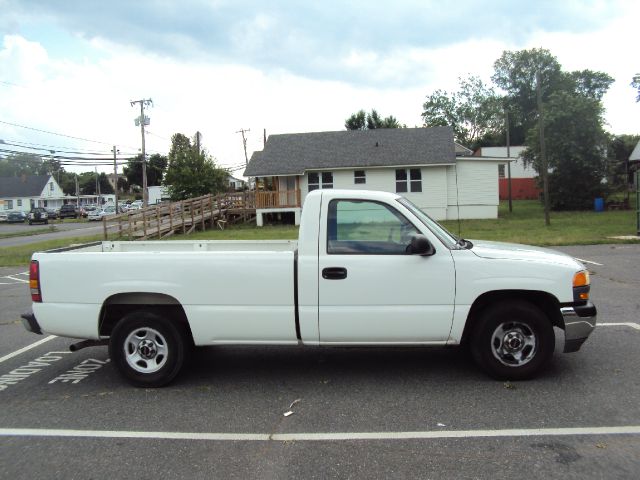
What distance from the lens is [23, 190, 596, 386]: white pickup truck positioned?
4.75 meters

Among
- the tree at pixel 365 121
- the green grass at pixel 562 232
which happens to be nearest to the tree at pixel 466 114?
the tree at pixel 365 121

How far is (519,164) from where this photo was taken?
50.1 m

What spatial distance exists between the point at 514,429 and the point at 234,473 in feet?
6.74

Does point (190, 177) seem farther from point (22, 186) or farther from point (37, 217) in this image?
point (22, 186)

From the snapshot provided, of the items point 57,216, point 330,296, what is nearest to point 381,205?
point 330,296

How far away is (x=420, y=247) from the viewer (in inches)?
183

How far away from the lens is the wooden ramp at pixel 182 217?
83.8 ft

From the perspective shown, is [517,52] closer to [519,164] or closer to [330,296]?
[519,164]

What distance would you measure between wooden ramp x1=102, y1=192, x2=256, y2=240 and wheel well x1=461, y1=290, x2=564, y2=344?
2011 centimetres

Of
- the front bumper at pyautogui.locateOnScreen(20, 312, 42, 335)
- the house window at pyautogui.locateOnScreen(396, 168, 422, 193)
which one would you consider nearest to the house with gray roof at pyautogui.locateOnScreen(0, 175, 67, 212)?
the house window at pyautogui.locateOnScreen(396, 168, 422, 193)

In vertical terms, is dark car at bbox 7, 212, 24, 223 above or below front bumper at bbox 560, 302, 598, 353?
above

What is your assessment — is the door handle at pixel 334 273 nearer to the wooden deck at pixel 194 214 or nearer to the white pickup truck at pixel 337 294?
the white pickup truck at pixel 337 294

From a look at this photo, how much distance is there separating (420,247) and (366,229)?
0.54 metres

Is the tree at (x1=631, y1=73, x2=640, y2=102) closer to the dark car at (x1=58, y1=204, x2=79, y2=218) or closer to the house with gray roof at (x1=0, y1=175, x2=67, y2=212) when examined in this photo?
the dark car at (x1=58, y1=204, x2=79, y2=218)
